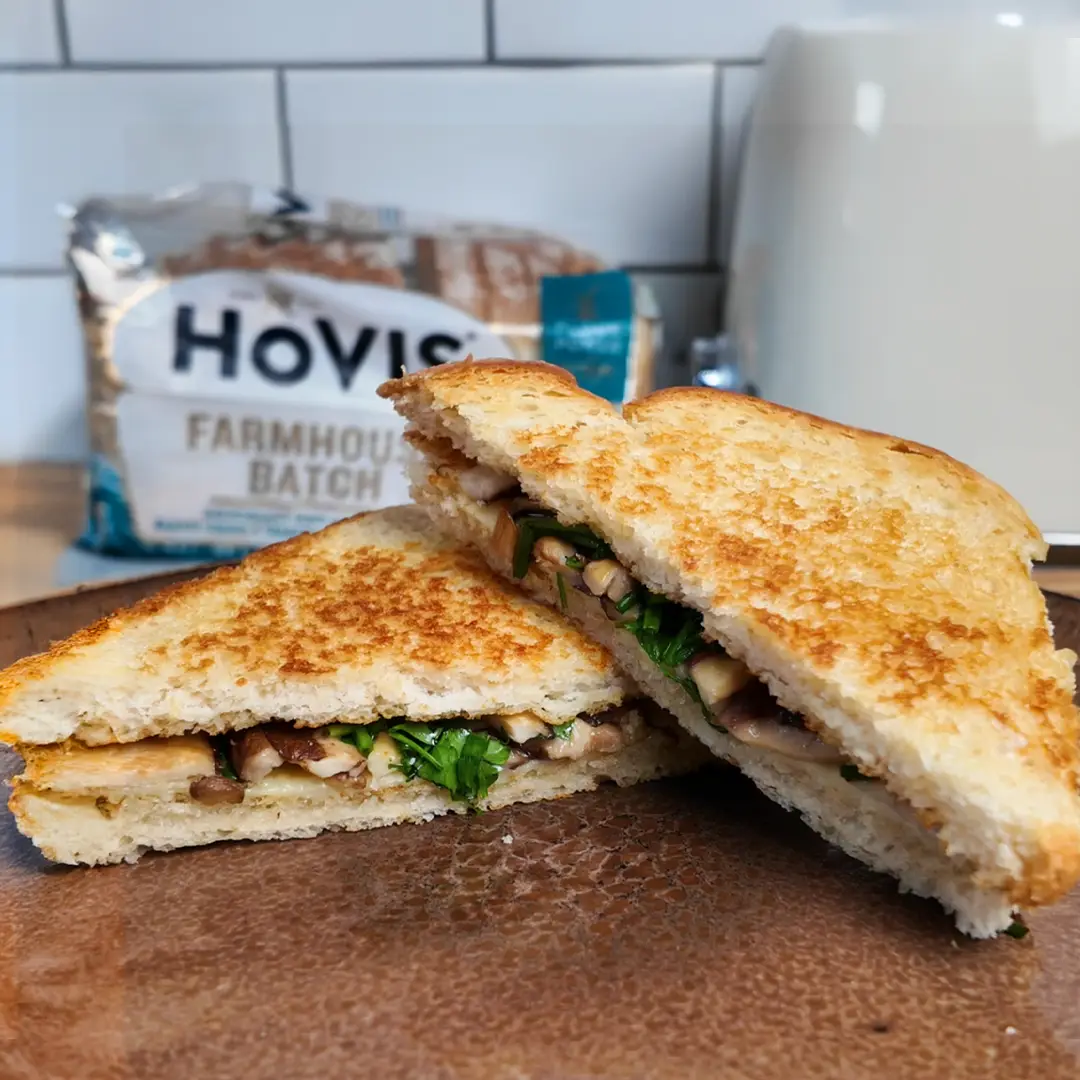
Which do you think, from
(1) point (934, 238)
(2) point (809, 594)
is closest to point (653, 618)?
(2) point (809, 594)

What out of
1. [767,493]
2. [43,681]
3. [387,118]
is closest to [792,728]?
[767,493]

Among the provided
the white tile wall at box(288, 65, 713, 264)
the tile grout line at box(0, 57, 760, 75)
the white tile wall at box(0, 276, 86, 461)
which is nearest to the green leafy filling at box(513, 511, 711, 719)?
the white tile wall at box(288, 65, 713, 264)

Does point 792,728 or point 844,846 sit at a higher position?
point 792,728

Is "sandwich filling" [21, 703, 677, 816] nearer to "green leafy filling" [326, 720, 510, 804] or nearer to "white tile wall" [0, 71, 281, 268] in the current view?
"green leafy filling" [326, 720, 510, 804]

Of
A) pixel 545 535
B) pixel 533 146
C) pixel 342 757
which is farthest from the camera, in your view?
pixel 533 146

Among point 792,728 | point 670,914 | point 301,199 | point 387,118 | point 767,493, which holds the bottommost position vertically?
point 670,914

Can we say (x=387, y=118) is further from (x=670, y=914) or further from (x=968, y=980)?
(x=968, y=980)

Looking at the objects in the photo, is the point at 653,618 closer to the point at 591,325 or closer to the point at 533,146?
the point at 591,325
